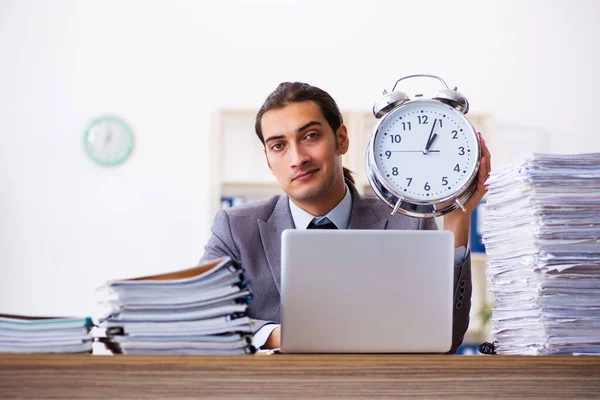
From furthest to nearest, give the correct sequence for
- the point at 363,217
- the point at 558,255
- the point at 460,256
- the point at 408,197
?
1. the point at 363,217
2. the point at 460,256
3. the point at 408,197
4. the point at 558,255

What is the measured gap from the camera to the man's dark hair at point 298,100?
2.24 m

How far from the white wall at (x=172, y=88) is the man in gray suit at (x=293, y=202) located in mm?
2192

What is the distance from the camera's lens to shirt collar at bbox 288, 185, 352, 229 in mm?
2214

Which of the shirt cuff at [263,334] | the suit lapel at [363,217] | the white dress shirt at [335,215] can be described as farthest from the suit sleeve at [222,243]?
the shirt cuff at [263,334]

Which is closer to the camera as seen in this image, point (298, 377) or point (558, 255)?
point (298, 377)

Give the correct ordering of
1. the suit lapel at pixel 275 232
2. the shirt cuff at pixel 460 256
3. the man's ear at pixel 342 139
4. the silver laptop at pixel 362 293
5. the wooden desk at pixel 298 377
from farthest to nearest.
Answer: the man's ear at pixel 342 139
the suit lapel at pixel 275 232
the shirt cuff at pixel 460 256
the silver laptop at pixel 362 293
the wooden desk at pixel 298 377

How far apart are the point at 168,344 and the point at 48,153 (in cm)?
370

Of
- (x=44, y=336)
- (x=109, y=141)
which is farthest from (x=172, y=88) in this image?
(x=44, y=336)

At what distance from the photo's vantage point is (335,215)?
2262mm

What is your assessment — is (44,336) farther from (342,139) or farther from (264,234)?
(342,139)

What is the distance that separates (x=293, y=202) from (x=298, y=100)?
0.29 meters

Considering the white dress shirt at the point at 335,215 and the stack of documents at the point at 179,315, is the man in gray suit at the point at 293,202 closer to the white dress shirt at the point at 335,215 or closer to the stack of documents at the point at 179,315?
the white dress shirt at the point at 335,215

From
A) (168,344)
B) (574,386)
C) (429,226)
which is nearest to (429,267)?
(574,386)

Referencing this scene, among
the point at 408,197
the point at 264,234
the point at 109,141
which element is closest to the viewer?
the point at 408,197
